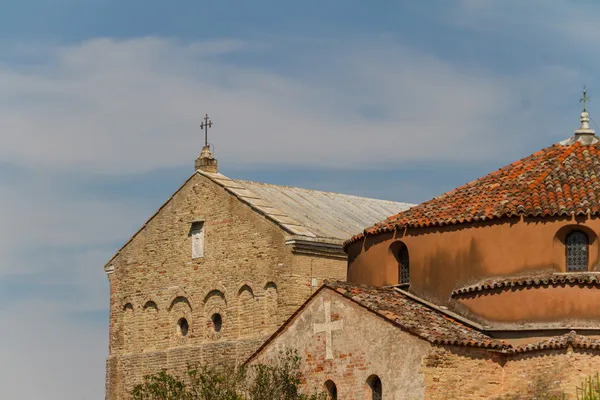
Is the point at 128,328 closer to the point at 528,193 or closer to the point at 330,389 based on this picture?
the point at 330,389

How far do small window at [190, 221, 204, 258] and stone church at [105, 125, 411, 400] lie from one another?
0.10ft

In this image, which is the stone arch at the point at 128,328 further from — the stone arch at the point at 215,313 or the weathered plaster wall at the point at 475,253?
the weathered plaster wall at the point at 475,253

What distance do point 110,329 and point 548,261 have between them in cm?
1963

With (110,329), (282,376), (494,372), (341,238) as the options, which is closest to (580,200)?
(494,372)

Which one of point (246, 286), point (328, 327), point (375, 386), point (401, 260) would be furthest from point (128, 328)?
point (375, 386)

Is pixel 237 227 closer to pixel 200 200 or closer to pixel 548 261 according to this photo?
pixel 200 200

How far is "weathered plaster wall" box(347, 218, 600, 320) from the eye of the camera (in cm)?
3134

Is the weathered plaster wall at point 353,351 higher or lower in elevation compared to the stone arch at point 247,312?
lower

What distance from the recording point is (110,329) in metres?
47.4

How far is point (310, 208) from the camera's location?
46.3 m

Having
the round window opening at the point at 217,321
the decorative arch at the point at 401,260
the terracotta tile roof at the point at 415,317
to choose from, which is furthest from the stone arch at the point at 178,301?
the terracotta tile roof at the point at 415,317

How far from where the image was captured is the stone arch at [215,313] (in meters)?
43.7

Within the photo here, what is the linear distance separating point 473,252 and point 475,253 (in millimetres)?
53

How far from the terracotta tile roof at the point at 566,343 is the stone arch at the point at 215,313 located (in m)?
14.8
